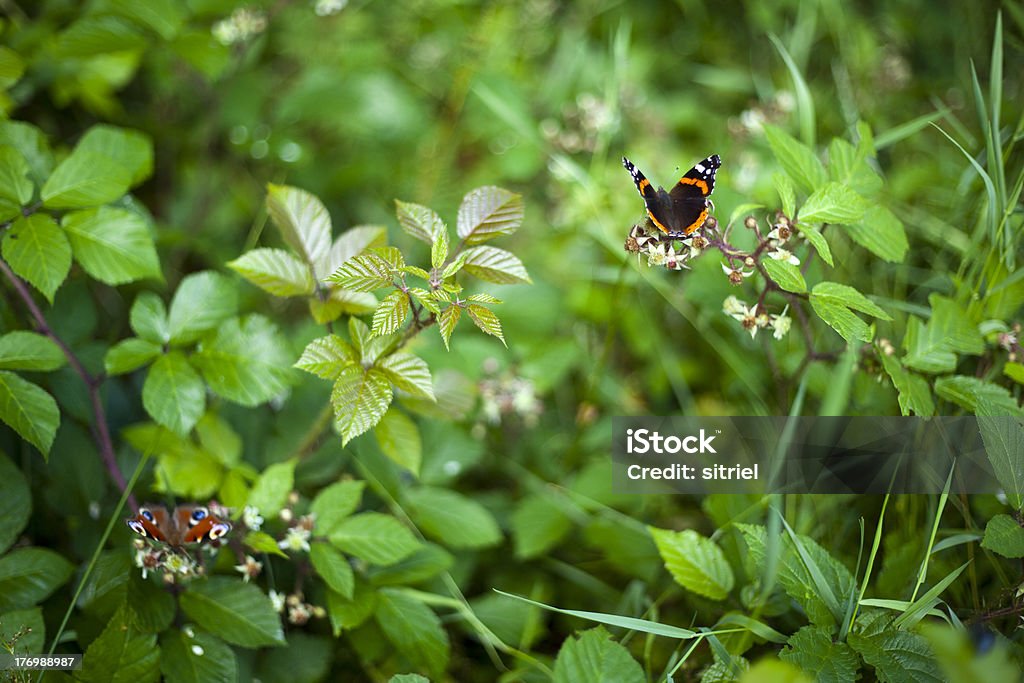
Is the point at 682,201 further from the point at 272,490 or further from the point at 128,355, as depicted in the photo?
A: the point at 128,355

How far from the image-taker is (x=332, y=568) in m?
1.44

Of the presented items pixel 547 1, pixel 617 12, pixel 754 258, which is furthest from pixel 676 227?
pixel 617 12

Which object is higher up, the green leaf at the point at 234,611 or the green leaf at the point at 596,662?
the green leaf at the point at 596,662

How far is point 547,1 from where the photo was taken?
2969 millimetres

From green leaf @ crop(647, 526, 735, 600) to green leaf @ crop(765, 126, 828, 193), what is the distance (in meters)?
0.80

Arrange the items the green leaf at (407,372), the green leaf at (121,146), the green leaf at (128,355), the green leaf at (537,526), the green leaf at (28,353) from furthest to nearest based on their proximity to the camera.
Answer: the green leaf at (537,526)
the green leaf at (121,146)
the green leaf at (128,355)
the green leaf at (28,353)
the green leaf at (407,372)

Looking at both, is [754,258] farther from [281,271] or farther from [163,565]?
[163,565]

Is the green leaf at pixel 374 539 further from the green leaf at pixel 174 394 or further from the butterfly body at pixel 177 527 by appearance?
the green leaf at pixel 174 394

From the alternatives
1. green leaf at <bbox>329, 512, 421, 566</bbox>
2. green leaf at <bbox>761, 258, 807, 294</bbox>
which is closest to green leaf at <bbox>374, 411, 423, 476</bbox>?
green leaf at <bbox>329, 512, 421, 566</bbox>

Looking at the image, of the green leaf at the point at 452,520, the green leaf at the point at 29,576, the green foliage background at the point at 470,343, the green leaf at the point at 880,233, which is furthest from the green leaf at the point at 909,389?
the green leaf at the point at 29,576

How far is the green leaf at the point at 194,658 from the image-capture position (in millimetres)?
1373

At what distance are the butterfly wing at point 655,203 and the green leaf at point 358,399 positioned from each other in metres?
0.58

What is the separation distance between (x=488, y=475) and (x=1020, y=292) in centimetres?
153

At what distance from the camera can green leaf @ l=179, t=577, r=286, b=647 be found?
4.63ft
